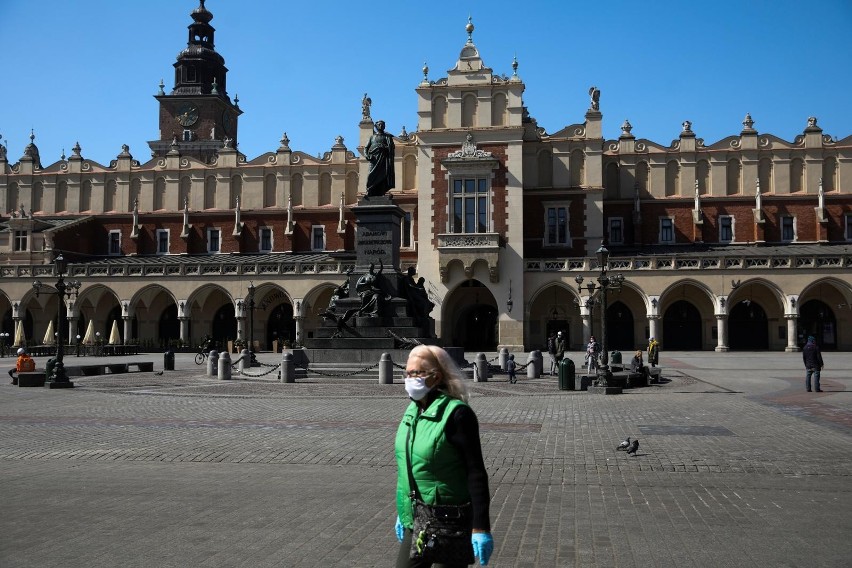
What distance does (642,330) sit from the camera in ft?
177

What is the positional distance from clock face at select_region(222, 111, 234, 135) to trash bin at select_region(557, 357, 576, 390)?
73.1 m

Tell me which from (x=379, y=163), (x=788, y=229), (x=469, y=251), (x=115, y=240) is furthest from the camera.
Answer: (x=115, y=240)

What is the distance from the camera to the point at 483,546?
14.4ft

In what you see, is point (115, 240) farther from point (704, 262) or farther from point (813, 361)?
point (813, 361)

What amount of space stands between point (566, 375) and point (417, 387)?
19.5 metres

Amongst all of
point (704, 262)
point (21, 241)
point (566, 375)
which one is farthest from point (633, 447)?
point (21, 241)

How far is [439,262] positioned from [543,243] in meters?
7.69

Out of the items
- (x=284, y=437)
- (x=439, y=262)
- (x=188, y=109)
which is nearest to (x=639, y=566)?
(x=284, y=437)

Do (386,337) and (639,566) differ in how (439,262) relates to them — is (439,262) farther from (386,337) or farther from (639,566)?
(639,566)

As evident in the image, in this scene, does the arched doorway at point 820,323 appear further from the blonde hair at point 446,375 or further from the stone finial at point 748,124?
the blonde hair at point 446,375

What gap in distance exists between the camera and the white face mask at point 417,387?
4695mm

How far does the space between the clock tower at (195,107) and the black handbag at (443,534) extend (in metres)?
83.6

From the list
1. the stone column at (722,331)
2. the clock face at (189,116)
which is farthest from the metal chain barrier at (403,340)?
the clock face at (189,116)

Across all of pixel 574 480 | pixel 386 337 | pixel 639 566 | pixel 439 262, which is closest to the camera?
pixel 639 566
